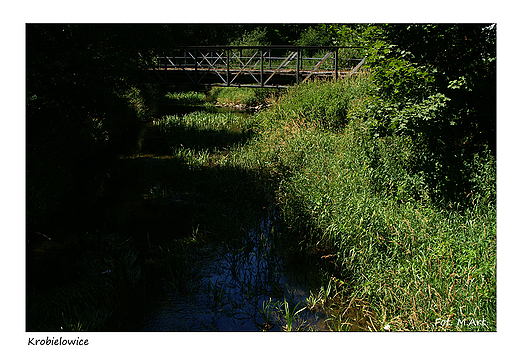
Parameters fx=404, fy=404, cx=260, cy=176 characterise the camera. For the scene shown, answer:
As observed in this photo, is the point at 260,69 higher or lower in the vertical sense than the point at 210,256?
higher

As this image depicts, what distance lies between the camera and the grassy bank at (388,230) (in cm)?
417

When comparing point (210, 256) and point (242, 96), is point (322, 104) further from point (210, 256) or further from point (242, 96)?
point (242, 96)

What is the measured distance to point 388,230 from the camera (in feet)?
18.0

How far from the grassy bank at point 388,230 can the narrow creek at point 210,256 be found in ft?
1.57

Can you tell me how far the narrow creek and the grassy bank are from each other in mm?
477

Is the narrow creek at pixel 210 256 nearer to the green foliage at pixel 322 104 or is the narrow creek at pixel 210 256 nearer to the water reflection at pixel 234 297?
the water reflection at pixel 234 297

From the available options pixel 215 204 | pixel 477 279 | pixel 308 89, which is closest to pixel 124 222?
pixel 215 204

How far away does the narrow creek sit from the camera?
489cm

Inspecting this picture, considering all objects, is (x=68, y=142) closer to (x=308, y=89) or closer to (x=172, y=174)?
(x=172, y=174)

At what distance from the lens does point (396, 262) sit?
505 cm

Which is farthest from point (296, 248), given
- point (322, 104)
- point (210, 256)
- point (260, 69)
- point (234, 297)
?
point (260, 69)

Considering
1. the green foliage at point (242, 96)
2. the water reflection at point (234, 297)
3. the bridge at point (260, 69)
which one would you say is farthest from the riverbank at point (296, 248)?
the green foliage at point (242, 96)

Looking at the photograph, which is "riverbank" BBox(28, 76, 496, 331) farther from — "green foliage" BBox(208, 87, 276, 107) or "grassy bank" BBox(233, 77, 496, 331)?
"green foliage" BBox(208, 87, 276, 107)

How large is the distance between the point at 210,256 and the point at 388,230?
273 centimetres
